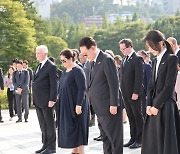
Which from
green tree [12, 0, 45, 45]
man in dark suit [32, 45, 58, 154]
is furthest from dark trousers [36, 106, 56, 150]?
green tree [12, 0, 45, 45]

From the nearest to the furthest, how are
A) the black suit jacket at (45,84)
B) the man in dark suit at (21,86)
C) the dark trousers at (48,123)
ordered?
the black suit jacket at (45,84)
the dark trousers at (48,123)
the man in dark suit at (21,86)

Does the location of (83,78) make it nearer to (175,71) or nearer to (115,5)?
(175,71)

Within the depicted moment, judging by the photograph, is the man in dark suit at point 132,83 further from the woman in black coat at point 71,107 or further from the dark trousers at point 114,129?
the dark trousers at point 114,129

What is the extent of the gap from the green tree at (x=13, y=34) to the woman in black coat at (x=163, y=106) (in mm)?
33092

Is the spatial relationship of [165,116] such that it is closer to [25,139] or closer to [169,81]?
[169,81]

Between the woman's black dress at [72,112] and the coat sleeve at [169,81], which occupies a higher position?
the coat sleeve at [169,81]

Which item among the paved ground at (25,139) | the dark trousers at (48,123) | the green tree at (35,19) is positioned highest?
the green tree at (35,19)

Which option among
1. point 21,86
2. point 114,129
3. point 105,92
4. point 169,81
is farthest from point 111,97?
point 21,86

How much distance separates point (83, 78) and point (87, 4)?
15612 cm

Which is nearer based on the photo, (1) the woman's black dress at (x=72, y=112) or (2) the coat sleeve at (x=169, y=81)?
(2) the coat sleeve at (x=169, y=81)

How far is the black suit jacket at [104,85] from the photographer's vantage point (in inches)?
229

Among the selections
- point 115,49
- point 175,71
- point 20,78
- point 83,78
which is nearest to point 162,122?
point 175,71

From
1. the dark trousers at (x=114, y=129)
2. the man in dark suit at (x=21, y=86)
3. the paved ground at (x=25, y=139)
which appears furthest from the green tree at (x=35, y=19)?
the dark trousers at (x=114, y=129)

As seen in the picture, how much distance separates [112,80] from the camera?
19.1ft
